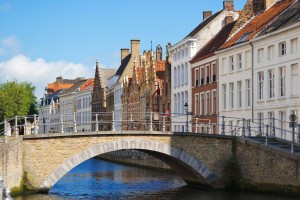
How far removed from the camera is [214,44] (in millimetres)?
44438

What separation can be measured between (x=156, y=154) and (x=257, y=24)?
12.3m

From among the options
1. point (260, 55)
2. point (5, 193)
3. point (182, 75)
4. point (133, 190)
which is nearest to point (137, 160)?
point (182, 75)

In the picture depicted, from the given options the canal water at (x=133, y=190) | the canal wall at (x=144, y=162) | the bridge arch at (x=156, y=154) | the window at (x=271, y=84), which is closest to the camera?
the canal water at (x=133, y=190)

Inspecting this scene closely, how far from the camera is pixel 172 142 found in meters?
29.4

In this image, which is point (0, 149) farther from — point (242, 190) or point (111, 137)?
point (242, 190)

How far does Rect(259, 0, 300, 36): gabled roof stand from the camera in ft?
108

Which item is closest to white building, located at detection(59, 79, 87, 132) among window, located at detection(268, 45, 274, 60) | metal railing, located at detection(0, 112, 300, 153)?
metal railing, located at detection(0, 112, 300, 153)

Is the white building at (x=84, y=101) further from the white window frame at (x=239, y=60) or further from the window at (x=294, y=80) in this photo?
the window at (x=294, y=80)

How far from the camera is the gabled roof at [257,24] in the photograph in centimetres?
3738

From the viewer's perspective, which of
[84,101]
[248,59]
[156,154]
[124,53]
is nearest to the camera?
[156,154]

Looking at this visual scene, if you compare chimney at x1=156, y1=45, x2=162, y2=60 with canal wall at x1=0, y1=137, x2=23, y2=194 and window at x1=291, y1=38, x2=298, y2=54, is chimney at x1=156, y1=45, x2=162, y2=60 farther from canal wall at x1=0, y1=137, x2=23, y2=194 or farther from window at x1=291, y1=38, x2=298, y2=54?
canal wall at x1=0, y1=137, x2=23, y2=194

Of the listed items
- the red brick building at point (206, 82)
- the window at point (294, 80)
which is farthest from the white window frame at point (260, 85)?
the red brick building at point (206, 82)

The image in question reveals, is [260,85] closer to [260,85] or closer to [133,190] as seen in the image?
[260,85]

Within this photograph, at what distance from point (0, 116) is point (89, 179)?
137 feet
